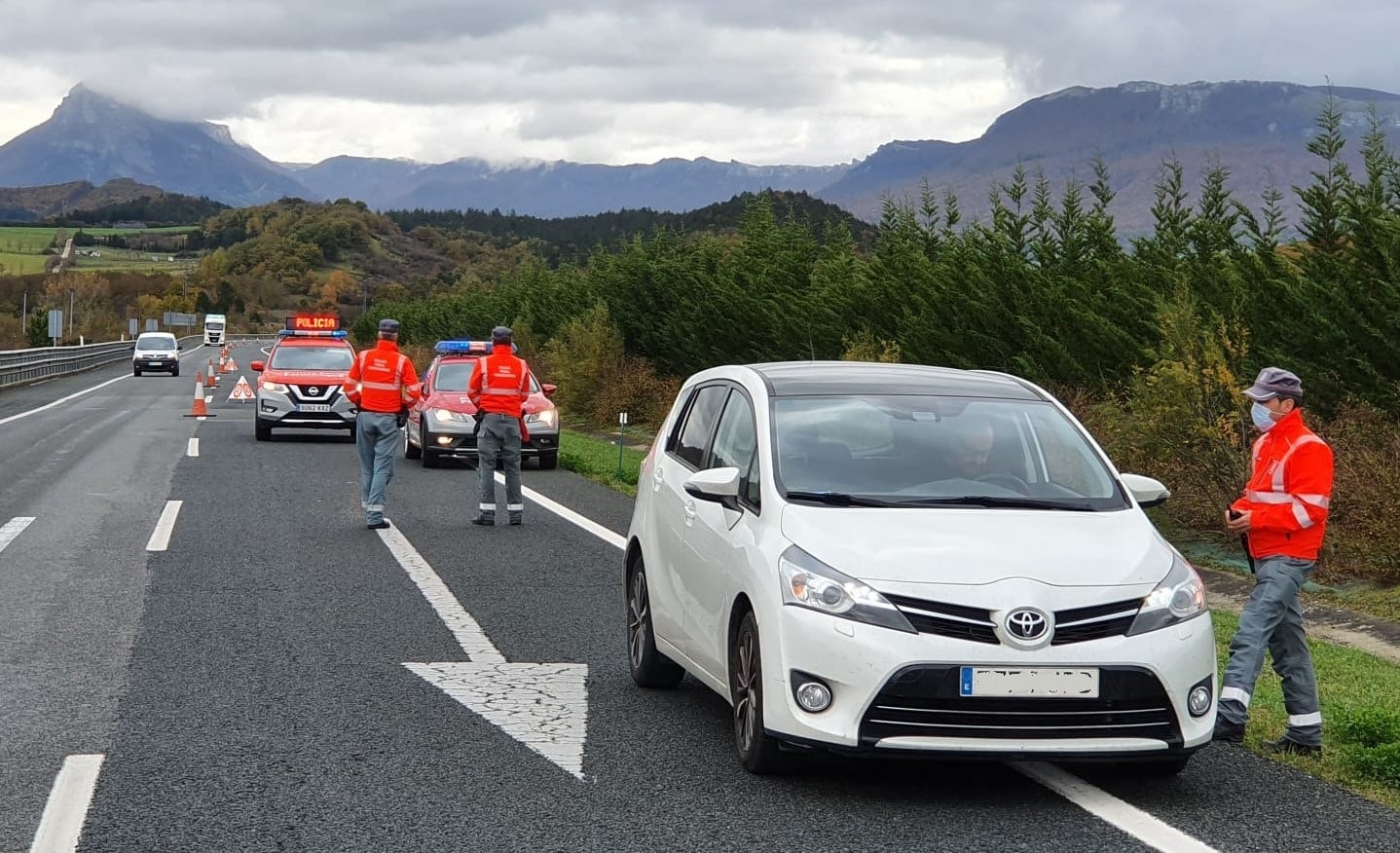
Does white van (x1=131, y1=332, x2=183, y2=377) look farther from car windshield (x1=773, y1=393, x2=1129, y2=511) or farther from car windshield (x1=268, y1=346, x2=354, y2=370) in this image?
car windshield (x1=773, y1=393, x2=1129, y2=511)

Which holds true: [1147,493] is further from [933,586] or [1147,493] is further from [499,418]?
[499,418]

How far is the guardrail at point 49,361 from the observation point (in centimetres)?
4600

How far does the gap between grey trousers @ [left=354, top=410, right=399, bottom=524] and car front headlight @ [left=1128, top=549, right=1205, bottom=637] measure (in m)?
10.2

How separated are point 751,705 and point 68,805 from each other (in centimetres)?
246

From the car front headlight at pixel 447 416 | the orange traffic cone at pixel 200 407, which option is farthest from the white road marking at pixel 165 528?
the orange traffic cone at pixel 200 407

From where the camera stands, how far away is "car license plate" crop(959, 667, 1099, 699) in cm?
572

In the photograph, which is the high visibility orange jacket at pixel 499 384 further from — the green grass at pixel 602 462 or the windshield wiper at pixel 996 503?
the windshield wiper at pixel 996 503

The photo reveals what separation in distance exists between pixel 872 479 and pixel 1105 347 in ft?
42.9

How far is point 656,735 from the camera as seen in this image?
7090 mm

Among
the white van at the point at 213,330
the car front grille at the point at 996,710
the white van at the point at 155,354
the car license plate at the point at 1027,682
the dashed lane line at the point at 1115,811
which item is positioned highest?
the car license plate at the point at 1027,682

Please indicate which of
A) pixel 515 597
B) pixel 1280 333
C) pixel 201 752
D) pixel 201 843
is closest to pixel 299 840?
pixel 201 843

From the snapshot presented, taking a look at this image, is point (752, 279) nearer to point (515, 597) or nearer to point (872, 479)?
point (515, 597)

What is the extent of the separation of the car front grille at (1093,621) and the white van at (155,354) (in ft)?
190

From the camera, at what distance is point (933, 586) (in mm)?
5816
